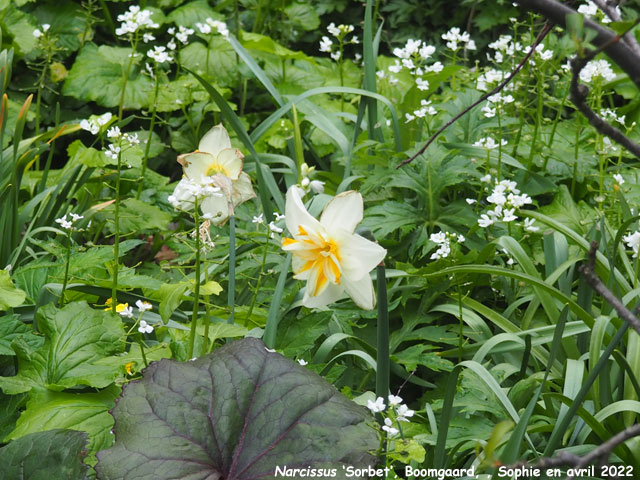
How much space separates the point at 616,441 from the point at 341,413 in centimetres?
59

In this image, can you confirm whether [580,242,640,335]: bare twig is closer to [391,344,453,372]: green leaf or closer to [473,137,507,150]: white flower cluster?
[391,344,453,372]: green leaf

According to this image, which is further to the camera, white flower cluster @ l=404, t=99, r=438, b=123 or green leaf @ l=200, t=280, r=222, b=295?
white flower cluster @ l=404, t=99, r=438, b=123

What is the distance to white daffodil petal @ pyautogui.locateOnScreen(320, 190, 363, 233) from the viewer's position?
3.66 ft

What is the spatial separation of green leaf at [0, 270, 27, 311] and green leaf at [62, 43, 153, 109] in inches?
73.2

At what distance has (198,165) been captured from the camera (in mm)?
1502

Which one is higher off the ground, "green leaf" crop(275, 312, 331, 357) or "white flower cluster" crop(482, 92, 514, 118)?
"white flower cluster" crop(482, 92, 514, 118)

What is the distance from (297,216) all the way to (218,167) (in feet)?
1.33

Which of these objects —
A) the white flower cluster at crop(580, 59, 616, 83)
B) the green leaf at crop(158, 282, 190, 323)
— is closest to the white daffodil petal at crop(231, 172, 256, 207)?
the green leaf at crop(158, 282, 190, 323)

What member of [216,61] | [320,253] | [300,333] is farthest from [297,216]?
[216,61]

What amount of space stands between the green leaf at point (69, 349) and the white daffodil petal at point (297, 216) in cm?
56

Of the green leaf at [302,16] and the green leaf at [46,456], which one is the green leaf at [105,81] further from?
the green leaf at [46,456]

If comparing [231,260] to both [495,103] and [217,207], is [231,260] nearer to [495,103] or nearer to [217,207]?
[217,207]

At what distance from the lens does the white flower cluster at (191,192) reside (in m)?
1.27

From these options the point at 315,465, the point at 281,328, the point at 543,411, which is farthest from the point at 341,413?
the point at 543,411
